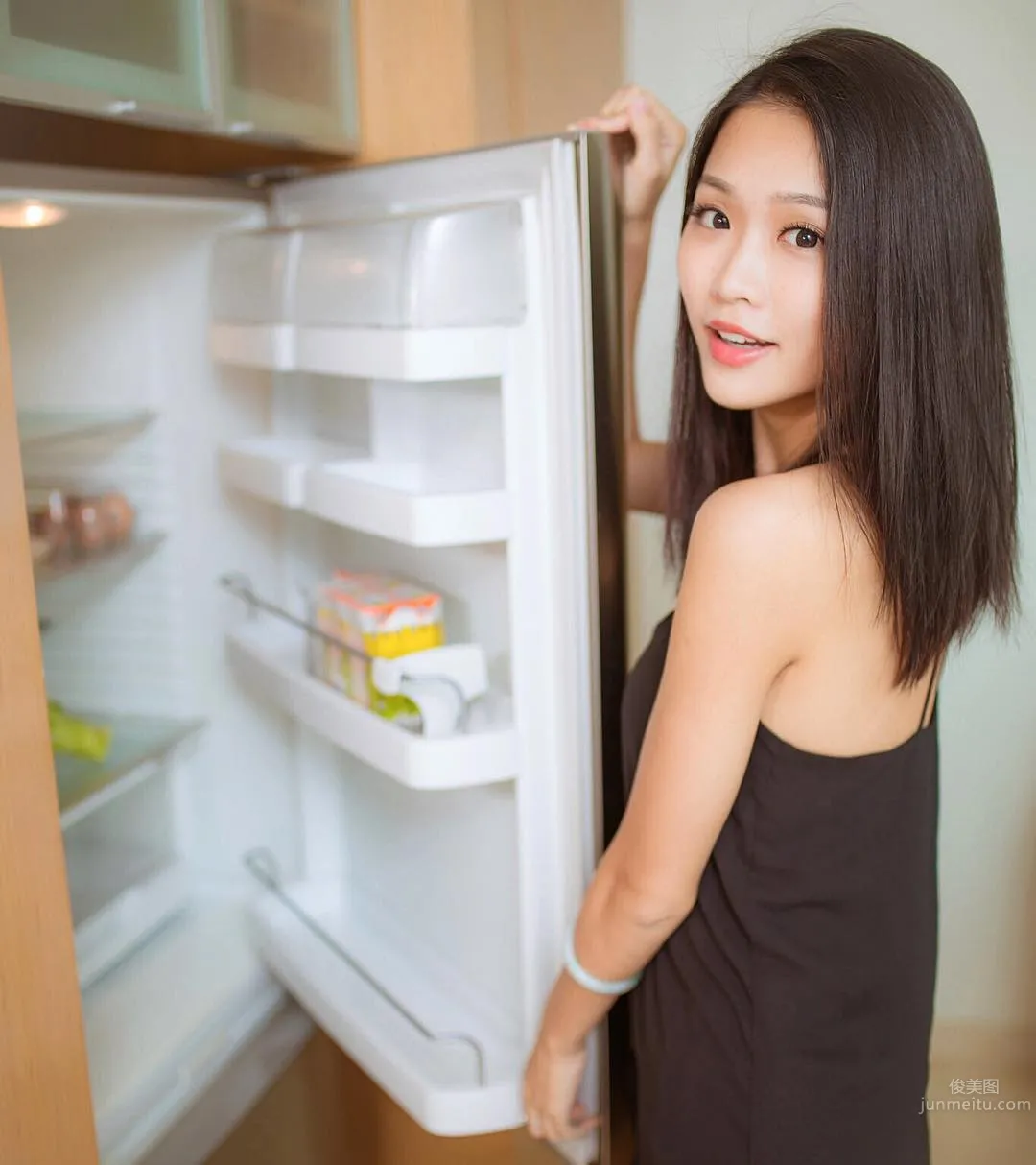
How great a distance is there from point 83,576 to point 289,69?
607 millimetres

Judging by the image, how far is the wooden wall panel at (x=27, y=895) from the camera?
2.52 ft

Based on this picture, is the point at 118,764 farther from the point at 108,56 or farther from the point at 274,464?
the point at 108,56

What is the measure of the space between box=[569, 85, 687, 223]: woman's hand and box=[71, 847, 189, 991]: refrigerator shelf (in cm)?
99

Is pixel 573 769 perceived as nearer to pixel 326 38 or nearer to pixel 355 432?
pixel 355 432

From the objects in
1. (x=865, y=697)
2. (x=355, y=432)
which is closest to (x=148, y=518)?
(x=355, y=432)

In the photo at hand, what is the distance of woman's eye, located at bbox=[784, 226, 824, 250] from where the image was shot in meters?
0.87

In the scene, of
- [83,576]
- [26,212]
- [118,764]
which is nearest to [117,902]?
[118,764]

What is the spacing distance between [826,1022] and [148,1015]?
0.75m

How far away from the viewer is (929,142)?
0.84 meters

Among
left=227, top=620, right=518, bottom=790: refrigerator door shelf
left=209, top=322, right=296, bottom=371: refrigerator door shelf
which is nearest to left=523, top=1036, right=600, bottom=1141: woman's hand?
left=227, top=620, right=518, bottom=790: refrigerator door shelf

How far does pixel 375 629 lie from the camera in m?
1.15

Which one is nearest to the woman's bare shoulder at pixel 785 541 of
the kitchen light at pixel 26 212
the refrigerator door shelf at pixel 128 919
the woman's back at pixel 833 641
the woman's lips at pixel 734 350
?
the woman's back at pixel 833 641

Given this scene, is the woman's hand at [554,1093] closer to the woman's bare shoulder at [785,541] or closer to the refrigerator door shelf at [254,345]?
the woman's bare shoulder at [785,541]

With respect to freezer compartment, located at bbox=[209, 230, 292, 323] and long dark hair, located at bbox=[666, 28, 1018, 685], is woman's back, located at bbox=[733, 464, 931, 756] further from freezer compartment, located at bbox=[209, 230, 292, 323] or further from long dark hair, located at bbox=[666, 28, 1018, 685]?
freezer compartment, located at bbox=[209, 230, 292, 323]
